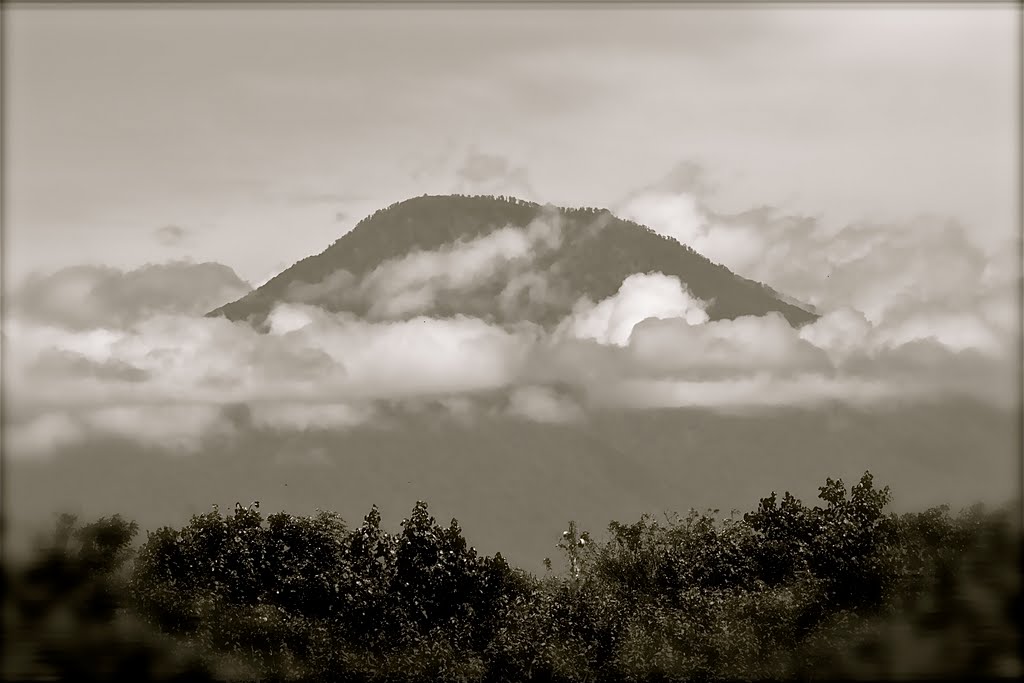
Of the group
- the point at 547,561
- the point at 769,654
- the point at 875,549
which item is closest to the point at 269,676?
the point at 769,654

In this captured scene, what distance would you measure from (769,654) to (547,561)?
43132 mm

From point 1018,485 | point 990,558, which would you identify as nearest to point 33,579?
point 990,558

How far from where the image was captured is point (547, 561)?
10256 cm

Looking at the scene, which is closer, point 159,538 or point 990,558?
point 990,558

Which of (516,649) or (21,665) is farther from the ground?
(21,665)

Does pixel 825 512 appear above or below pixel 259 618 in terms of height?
above

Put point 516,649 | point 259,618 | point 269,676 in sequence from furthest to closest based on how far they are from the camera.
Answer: point 516,649
point 259,618
point 269,676

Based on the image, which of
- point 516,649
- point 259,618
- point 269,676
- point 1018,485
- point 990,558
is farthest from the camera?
point 516,649

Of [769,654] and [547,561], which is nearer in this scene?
[769,654]

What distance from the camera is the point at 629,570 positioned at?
80938 millimetres

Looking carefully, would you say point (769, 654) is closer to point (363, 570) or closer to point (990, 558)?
point (363, 570)

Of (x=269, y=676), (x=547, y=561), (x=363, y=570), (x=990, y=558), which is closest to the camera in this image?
(x=990, y=558)

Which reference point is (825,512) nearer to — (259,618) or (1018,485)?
(259,618)

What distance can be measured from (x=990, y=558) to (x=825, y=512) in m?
78.0
